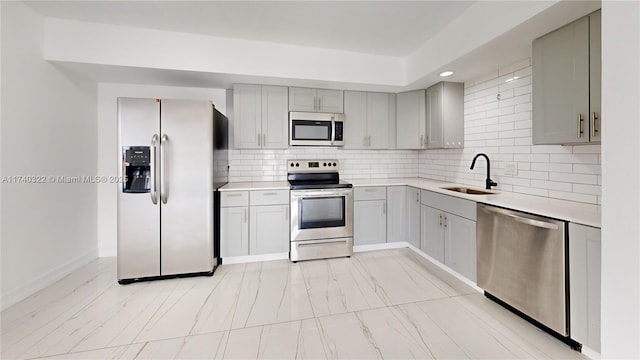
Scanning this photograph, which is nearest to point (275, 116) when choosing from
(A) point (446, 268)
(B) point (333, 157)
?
(B) point (333, 157)

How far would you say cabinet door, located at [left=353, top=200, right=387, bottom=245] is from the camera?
3373 millimetres

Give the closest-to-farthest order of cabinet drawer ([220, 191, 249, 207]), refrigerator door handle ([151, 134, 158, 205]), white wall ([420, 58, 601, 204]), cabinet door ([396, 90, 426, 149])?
white wall ([420, 58, 601, 204])
refrigerator door handle ([151, 134, 158, 205])
cabinet drawer ([220, 191, 249, 207])
cabinet door ([396, 90, 426, 149])

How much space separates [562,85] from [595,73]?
204mm

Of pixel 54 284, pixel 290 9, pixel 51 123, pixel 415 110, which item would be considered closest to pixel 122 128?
pixel 51 123

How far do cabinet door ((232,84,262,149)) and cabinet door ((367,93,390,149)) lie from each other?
1511mm

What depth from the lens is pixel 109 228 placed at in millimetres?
3303

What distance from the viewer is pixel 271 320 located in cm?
198

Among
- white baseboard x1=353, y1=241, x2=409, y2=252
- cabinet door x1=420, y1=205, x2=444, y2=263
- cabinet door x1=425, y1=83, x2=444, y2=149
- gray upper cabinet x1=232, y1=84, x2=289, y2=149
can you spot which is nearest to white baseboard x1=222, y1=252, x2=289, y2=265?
white baseboard x1=353, y1=241, x2=409, y2=252

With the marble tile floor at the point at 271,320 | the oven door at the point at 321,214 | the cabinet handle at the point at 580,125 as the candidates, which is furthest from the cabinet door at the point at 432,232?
the cabinet handle at the point at 580,125

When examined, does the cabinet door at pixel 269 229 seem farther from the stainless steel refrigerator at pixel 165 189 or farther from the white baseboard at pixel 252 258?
the stainless steel refrigerator at pixel 165 189

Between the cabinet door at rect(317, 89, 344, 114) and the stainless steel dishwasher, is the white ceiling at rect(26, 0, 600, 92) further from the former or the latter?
the stainless steel dishwasher

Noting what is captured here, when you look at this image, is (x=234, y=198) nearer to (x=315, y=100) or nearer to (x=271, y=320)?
(x=271, y=320)

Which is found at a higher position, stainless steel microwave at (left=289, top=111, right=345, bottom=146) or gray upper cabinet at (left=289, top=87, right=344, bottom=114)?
gray upper cabinet at (left=289, top=87, right=344, bottom=114)

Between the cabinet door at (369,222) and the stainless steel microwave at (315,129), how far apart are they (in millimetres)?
896
